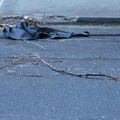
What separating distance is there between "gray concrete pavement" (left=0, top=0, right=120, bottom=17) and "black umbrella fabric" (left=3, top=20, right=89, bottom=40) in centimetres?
190

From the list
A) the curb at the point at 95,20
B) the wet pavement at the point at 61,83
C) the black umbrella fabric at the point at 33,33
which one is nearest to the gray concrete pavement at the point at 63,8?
the curb at the point at 95,20

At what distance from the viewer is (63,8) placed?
11.3m

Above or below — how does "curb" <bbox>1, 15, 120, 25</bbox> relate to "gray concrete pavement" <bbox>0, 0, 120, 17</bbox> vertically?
below

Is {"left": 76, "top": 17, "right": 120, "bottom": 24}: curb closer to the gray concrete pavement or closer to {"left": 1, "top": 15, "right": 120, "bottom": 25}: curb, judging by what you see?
{"left": 1, "top": 15, "right": 120, "bottom": 25}: curb

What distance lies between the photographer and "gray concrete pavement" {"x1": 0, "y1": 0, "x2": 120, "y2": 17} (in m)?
10.7

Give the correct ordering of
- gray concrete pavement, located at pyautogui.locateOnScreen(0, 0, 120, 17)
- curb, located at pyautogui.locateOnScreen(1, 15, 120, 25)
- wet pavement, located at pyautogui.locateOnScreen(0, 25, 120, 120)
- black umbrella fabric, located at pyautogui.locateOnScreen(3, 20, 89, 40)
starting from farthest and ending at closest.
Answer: gray concrete pavement, located at pyautogui.locateOnScreen(0, 0, 120, 17)
curb, located at pyautogui.locateOnScreen(1, 15, 120, 25)
black umbrella fabric, located at pyautogui.locateOnScreen(3, 20, 89, 40)
wet pavement, located at pyautogui.locateOnScreen(0, 25, 120, 120)

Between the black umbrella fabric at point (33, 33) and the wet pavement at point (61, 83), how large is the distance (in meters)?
0.21

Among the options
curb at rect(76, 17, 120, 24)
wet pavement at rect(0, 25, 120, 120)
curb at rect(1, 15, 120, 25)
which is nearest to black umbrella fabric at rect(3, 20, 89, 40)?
wet pavement at rect(0, 25, 120, 120)

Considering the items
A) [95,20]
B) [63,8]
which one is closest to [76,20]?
[95,20]

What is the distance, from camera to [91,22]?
9.97 meters

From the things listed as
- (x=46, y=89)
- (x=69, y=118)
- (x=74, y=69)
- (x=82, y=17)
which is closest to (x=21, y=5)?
(x=82, y=17)

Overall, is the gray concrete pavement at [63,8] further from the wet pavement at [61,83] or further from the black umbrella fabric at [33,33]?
the wet pavement at [61,83]

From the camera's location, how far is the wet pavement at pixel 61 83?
479 cm

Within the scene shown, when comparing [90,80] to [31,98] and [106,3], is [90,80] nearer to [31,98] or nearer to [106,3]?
[31,98]
